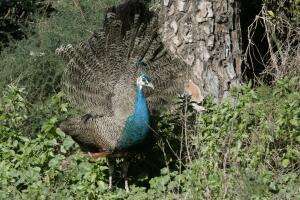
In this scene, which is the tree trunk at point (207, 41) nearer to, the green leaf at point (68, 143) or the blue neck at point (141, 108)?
the blue neck at point (141, 108)

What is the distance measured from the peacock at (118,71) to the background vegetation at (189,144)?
8.9 inches

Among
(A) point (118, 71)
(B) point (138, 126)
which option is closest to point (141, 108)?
(B) point (138, 126)

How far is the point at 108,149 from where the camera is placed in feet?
21.8

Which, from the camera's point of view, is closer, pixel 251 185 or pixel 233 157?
pixel 251 185

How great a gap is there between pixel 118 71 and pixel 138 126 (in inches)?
33.5

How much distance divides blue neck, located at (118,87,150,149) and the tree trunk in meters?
1.06

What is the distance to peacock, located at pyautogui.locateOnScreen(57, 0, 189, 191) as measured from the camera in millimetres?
6934

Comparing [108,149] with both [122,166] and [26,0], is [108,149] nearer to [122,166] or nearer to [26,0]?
[122,166]

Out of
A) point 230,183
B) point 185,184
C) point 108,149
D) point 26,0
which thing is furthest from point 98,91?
point 26,0

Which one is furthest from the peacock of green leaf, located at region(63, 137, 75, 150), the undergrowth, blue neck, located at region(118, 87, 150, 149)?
the undergrowth

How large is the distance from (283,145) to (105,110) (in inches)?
67.9

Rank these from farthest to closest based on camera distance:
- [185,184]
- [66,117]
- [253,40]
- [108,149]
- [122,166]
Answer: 1. [253,40]
2. [66,117]
3. [122,166]
4. [108,149]
5. [185,184]

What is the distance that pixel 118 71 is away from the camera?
7184mm

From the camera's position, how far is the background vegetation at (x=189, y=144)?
582 cm
